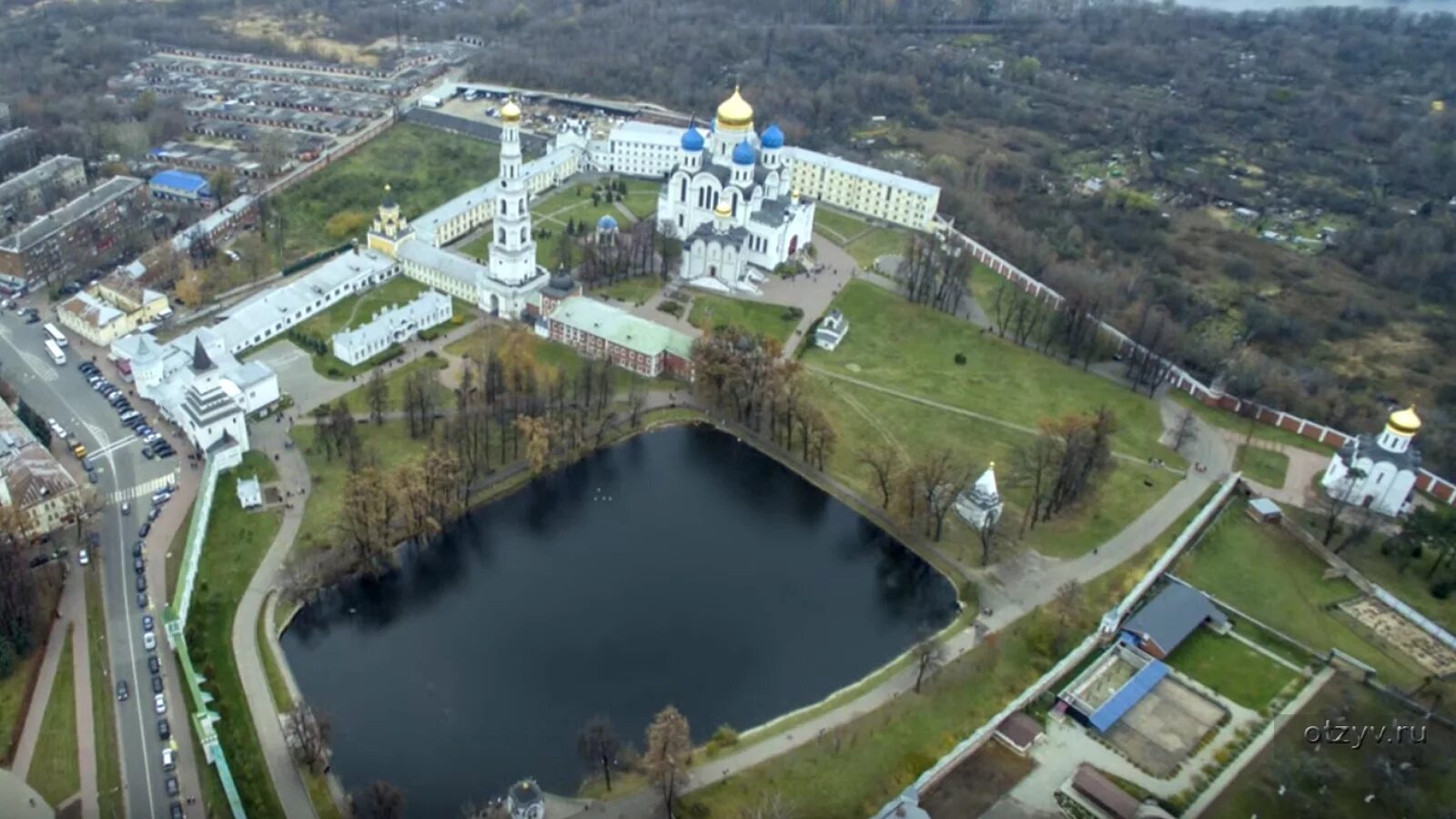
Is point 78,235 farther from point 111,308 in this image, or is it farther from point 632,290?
point 632,290

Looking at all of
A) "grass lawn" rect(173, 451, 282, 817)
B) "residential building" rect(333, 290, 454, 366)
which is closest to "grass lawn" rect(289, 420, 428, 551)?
"grass lawn" rect(173, 451, 282, 817)

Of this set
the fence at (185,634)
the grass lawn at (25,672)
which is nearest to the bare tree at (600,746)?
the fence at (185,634)

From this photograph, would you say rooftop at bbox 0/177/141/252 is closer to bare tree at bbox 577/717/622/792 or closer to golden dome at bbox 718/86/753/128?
golden dome at bbox 718/86/753/128

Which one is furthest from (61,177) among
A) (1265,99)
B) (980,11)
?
(1265,99)

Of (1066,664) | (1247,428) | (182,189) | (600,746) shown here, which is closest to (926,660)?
(1066,664)

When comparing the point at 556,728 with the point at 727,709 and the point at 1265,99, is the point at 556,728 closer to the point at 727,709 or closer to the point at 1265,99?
the point at 727,709

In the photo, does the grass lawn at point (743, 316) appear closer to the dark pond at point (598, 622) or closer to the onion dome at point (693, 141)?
the onion dome at point (693, 141)
